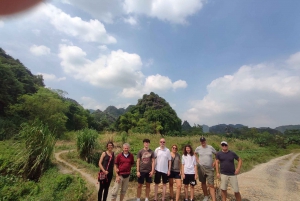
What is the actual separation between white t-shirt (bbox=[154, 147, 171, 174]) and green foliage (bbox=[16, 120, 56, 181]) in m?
4.20

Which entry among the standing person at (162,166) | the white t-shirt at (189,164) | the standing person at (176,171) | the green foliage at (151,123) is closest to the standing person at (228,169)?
the white t-shirt at (189,164)

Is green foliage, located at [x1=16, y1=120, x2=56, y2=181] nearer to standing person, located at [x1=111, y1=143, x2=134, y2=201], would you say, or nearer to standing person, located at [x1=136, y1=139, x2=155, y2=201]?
standing person, located at [x1=111, y1=143, x2=134, y2=201]

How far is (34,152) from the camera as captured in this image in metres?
6.00

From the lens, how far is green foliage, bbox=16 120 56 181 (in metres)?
5.77

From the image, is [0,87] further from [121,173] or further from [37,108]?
[121,173]

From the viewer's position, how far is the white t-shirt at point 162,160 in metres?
3.93

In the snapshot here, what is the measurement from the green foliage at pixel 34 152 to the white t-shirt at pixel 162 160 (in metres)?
4.20

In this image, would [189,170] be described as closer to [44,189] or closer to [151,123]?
[44,189]

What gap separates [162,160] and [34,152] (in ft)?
15.0

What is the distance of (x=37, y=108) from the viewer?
1798 centimetres

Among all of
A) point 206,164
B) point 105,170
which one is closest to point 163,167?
point 206,164

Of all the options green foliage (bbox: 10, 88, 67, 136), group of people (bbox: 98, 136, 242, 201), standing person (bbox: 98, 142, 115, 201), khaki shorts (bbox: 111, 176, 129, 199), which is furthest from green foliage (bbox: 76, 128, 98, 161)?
green foliage (bbox: 10, 88, 67, 136)

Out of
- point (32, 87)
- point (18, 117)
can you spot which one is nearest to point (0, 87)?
point (18, 117)

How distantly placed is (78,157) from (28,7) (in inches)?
315
